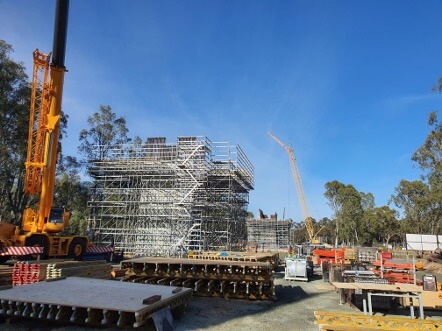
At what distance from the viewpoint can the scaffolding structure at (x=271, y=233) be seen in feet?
196

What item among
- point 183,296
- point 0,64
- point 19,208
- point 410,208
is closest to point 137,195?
point 19,208

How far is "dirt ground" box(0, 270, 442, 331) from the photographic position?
8188 millimetres

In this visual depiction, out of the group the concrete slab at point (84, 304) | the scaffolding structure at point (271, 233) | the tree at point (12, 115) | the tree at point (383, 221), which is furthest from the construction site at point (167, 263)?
the scaffolding structure at point (271, 233)

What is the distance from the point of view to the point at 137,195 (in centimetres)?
3180

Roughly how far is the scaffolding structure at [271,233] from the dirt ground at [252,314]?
154ft

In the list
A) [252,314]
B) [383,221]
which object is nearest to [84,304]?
[252,314]

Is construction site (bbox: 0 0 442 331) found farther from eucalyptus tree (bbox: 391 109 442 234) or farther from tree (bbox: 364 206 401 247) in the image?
tree (bbox: 364 206 401 247)

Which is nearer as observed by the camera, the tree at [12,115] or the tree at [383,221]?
the tree at [12,115]

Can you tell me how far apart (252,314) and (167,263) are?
3.72 metres

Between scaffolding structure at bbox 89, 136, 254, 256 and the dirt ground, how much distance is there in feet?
50.6

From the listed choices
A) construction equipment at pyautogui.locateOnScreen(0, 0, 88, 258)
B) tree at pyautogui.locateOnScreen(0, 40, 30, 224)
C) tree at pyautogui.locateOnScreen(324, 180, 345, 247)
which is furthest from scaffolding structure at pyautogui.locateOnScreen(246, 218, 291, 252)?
construction equipment at pyautogui.locateOnScreen(0, 0, 88, 258)

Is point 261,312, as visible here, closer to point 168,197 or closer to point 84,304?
point 84,304

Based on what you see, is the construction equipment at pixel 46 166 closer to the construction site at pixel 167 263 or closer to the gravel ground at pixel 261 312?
the construction site at pixel 167 263

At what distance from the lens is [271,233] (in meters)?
60.4
